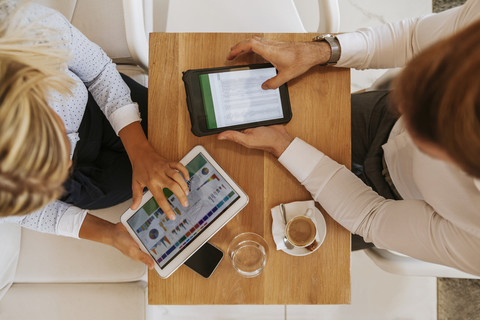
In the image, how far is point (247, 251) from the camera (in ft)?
2.68

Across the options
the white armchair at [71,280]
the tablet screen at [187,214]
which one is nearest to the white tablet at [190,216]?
the tablet screen at [187,214]

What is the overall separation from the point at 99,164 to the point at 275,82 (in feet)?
2.11

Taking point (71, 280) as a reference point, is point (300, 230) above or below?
above

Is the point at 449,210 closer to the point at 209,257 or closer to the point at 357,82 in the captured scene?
the point at 209,257

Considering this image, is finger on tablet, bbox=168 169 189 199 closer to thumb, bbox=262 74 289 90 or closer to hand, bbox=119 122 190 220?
hand, bbox=119 122 190 220

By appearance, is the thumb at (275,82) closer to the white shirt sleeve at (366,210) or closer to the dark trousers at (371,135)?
the white shirt sleeve at (366,210)

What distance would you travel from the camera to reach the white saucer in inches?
31.4

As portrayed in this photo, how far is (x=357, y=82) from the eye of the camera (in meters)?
1.55

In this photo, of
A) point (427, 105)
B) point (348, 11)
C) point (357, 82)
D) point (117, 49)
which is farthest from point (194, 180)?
point (348, 11)

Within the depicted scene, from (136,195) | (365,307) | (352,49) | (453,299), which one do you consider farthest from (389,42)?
(453,299)

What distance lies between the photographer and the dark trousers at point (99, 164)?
1.00 m

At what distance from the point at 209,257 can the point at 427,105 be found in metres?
0.56

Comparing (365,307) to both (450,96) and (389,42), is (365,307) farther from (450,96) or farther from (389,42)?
(450,96)

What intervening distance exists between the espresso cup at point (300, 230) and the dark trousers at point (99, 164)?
0.55 m
